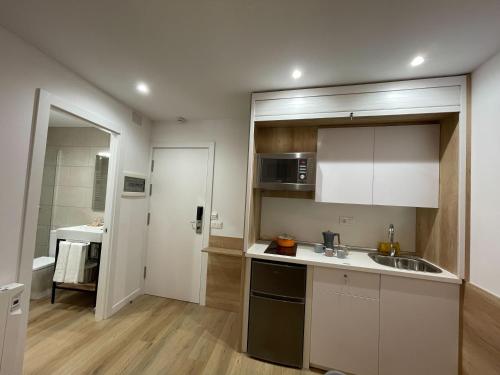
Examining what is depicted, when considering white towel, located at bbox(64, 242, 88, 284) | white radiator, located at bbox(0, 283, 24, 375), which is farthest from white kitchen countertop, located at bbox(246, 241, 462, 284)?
white towel, located at bbox(64, 242, 88, 284)

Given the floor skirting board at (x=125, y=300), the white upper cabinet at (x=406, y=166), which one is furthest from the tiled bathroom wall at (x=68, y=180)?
the white upper cabinet at (x=406, y=166)

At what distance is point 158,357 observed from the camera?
1.92 meters

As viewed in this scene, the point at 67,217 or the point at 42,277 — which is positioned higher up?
the point at 67,217

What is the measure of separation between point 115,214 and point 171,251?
0.90 metres

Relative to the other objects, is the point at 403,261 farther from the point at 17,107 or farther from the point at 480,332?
the point at 17,107

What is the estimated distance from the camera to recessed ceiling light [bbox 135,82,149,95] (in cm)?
208

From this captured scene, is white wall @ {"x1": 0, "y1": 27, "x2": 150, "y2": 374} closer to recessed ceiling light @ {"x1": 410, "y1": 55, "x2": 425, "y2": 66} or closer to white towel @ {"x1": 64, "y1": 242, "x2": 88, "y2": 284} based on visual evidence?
white towel @ {"x1": 64, "y1": 242, "x2": 88, "y2": 284}

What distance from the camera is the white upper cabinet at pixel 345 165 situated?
2.08 metres

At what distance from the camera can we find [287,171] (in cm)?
212

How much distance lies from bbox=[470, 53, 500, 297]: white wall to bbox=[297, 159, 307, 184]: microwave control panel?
1207 millimetres

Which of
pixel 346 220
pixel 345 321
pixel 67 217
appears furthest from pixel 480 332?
pixel 67 217

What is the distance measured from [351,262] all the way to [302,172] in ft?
2.95

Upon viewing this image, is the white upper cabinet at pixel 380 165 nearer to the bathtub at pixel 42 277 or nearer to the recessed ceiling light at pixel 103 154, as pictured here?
the recessed ceiling light at pixel 103 154

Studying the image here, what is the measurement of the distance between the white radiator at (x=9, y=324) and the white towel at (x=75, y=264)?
1.11 metres
